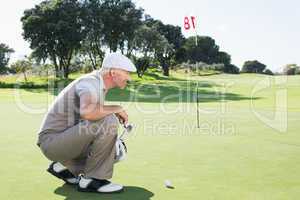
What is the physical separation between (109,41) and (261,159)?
5512 centimetres

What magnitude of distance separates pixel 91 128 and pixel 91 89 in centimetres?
46

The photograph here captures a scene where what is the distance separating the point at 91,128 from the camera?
18.0 feet

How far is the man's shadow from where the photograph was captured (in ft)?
17.8

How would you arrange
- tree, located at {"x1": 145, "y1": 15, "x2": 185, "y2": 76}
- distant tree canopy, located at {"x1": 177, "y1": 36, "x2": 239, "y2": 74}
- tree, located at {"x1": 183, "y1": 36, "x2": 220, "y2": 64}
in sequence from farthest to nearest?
tree, located at {"x1": 183, "y1": 36, "x2": 220, "y2": 64}
distant tree canopy, located at {"x1": 177, "y1": 36, "x2": 239, "y2": 74}
tree, located at {"x1": 145, "y1": 15, "x2": 185, "y2": 76}

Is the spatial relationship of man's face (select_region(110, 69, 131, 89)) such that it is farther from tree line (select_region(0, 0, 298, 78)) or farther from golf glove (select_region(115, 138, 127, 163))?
tree line (select_region(0, 0, 298, 78))

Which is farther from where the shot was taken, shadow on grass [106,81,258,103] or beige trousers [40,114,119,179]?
shadow on grass [106,81,258,103]

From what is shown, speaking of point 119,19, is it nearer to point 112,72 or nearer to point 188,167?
point 188,167

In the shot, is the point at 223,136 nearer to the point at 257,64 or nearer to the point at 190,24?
the point at 190,24

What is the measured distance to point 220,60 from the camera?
137000 mm

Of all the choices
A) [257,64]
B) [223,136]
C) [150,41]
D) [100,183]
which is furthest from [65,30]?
[257,64]

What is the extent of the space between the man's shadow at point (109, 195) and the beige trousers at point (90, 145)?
243 millimetres

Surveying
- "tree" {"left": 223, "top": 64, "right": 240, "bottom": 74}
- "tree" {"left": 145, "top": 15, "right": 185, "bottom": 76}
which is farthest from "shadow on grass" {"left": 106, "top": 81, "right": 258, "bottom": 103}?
"tree" {"left": 223, "top": 64, "right": 240, "bottom": 74}

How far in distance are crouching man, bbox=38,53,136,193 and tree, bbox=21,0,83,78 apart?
49231mm

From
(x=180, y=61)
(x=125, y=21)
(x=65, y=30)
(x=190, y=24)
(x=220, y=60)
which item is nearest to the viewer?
(x=190, y=24)
